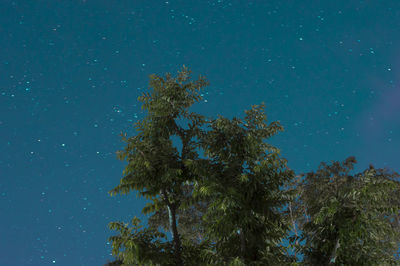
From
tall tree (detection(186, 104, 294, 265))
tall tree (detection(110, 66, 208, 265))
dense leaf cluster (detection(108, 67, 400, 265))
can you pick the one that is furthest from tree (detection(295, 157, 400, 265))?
tall tree (detection(110, 66, 208, 265))

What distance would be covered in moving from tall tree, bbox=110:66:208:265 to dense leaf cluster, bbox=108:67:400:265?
3cm

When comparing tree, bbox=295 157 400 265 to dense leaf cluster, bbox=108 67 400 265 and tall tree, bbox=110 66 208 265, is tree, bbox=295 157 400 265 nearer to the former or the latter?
dense leaf cluster, bbox=108 67 400 265

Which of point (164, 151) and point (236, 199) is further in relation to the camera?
point (164, 151)

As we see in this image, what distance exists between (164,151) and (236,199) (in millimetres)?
2591

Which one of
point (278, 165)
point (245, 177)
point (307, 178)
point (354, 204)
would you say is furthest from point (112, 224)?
point (307, 178)

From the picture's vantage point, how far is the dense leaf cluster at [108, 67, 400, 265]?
10.0 meters

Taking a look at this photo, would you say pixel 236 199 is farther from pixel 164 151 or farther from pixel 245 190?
pixel 164 151

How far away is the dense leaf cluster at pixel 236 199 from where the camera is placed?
32.9ft

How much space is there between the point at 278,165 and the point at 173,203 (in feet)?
10.3

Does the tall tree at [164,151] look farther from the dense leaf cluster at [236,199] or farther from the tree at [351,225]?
the tree at [351,225]

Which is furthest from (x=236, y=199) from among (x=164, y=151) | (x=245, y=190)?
(x=164, y=151)

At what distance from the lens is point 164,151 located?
11.2 meters

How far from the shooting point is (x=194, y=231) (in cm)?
1995

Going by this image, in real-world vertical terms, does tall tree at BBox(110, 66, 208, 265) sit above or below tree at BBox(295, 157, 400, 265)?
above
